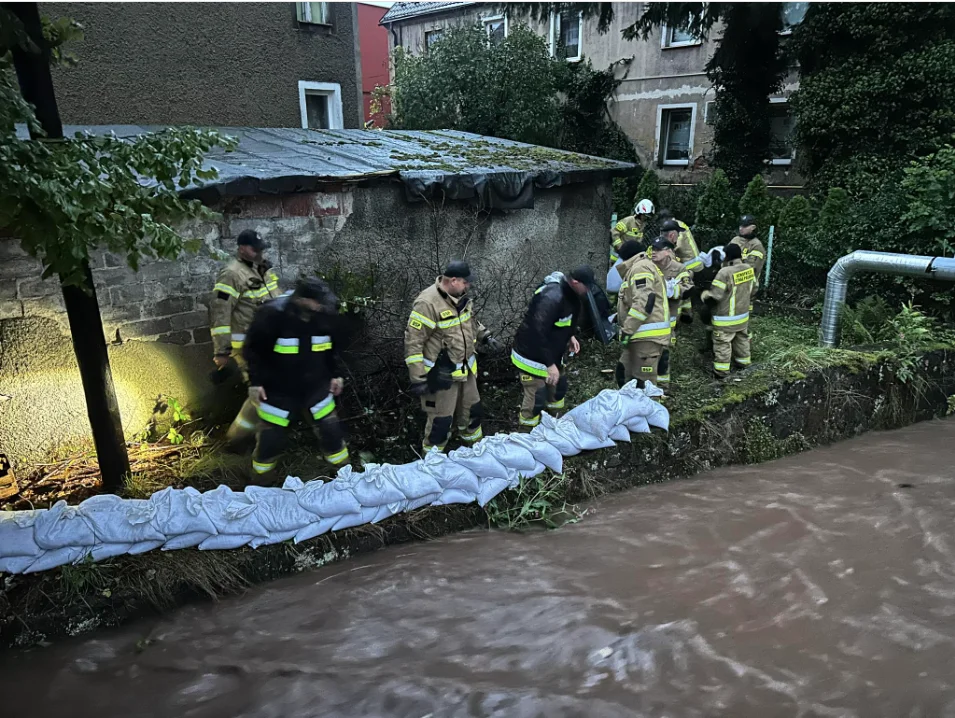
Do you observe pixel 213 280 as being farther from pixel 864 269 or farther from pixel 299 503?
pixel 864 269

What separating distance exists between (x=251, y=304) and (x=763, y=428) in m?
4.75

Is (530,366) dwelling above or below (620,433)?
above

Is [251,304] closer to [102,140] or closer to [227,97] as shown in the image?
[102,140]

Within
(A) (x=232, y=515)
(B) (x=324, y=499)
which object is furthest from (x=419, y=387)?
(A) (x=232, y=515)

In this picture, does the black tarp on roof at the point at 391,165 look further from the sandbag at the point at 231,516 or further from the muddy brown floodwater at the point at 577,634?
the muddy brown floodwater at the point at 577,634

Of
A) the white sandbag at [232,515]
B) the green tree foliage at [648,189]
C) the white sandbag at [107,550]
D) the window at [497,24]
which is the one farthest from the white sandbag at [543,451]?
the window at [497,24]

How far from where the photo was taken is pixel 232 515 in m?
3.87

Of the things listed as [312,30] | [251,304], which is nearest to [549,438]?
[251,304]

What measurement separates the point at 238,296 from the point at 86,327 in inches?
55.8

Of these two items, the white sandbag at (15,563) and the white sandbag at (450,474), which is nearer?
the white sandbag at (15,563)

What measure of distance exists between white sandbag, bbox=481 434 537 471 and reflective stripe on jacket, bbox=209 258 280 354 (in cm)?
231

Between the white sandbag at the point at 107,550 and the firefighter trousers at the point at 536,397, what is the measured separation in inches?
125

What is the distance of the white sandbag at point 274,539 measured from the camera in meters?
3.96

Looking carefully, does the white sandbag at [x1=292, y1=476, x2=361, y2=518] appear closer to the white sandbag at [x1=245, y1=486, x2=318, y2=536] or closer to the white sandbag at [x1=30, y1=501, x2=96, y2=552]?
the white sandbag at [x1=245, y1=486, x2=318, y2=536]
